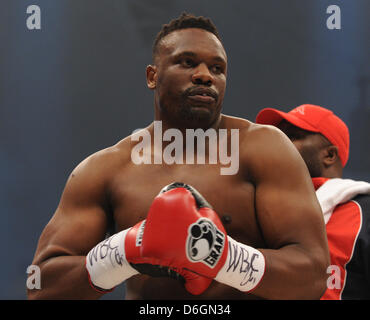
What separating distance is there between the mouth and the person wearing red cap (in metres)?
0.52

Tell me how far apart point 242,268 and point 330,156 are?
35.8 inches

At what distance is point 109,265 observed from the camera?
34.8 inches

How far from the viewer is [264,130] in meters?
1.09

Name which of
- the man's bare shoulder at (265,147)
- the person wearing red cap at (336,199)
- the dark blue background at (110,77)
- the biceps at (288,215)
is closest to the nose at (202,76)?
the man's bare shoulder at (265,147)

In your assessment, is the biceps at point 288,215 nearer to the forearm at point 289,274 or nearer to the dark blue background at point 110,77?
the forearm at point 289,274

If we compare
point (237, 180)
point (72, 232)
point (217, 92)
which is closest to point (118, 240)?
point (72, 232)

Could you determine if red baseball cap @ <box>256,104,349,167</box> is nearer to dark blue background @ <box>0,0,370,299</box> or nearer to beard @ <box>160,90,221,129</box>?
beard @ <box>160,90,221,129</box>

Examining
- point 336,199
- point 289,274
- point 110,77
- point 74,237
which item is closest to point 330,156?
point 336,199

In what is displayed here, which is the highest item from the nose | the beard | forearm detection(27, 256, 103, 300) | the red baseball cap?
the nose

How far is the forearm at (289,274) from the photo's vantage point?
0.89 metres

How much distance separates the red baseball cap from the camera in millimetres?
1637

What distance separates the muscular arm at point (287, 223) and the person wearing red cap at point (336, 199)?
30 centimetres

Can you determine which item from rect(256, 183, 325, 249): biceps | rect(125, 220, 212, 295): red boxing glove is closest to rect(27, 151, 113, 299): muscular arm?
rect(125, 220, 212, 295): red boxing glove
